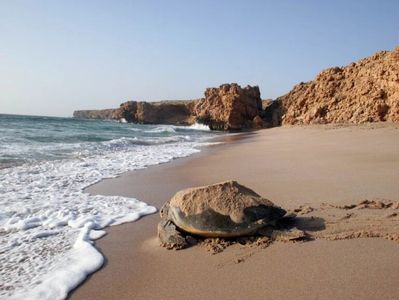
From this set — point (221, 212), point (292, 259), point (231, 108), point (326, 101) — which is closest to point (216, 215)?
point (221, 212)

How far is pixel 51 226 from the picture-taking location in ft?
13.8

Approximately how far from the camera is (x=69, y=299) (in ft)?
8.49

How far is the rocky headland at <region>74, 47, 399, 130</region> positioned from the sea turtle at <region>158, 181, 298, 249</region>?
1518 cm

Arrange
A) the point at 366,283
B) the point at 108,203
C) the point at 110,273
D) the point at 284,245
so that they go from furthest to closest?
the point at 108,203, the point at 284,245, the point at 110,273, the point at 366,283

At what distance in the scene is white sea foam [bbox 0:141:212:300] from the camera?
2.85m

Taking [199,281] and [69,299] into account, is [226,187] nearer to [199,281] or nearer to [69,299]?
[199,281]

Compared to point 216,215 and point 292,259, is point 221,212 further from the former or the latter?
point 292,259

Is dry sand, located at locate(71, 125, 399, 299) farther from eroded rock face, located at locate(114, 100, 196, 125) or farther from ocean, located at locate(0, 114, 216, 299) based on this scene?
eroded rock face, located at locate(114, 100, 196, 125)

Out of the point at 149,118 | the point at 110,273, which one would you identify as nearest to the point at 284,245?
the point at 110,273

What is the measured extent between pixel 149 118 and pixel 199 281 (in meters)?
60.4

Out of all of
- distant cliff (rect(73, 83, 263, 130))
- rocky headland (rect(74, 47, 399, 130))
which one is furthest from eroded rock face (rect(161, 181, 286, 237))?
distant cliff (rect(73, 83, 263, 130))

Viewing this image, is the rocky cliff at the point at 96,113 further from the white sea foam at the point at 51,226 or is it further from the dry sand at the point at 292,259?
the dry sand at the point at 292,259

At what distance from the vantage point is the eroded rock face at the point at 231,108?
129 ft

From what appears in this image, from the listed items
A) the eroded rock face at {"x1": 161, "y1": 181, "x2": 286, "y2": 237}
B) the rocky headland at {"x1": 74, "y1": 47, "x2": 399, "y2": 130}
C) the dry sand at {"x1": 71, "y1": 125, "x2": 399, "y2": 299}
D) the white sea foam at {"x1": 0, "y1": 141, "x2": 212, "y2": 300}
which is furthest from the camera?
the rocky headland at {"x1": 74, "y1": 47, "x2": 399, "y2": 130}
